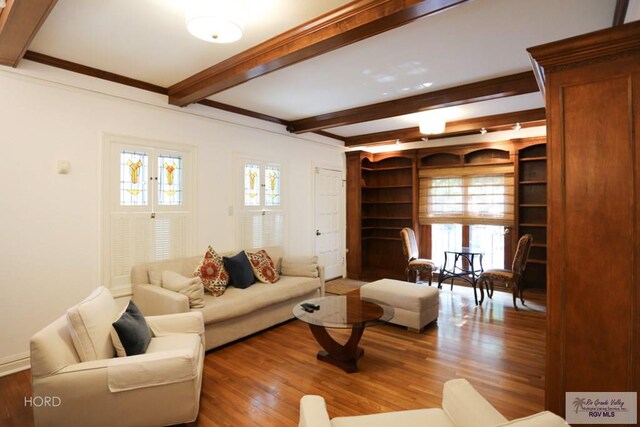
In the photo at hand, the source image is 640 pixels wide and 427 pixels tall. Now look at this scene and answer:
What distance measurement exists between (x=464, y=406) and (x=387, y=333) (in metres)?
2.42

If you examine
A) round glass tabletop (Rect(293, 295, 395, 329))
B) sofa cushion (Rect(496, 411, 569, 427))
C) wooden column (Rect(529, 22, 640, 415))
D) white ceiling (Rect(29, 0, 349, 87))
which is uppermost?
white ceiling (Rect(29, 0, 349, 87))

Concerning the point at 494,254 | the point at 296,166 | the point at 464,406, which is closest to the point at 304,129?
the point at 296,166

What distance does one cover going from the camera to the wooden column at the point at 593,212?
1.53m

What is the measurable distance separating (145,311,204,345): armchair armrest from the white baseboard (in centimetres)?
127

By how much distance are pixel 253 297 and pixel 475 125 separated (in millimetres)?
4033

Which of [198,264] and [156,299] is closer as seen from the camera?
[156,299]

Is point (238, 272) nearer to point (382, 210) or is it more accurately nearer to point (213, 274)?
point (213, 274)

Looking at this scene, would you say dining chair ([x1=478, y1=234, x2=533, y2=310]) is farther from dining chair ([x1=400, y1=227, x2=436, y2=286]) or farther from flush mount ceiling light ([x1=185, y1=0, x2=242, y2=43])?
flush mount ceiling light ([x1=185, y1=0, x2=242, y2=43])

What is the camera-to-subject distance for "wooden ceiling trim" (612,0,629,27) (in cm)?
209

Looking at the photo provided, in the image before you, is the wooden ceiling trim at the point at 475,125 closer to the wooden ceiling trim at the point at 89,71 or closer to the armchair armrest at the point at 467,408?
the wooden ceiling trim at the point at 89,71

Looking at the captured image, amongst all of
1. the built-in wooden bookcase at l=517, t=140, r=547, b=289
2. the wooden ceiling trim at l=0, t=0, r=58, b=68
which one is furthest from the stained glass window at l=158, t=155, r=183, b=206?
the built-in wooden bookcase at l=517, t=140, r=547, b=289

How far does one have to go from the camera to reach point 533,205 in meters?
5.39

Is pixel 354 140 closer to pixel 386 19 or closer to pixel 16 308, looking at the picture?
pixel 386 19

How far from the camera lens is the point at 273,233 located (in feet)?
16.8
